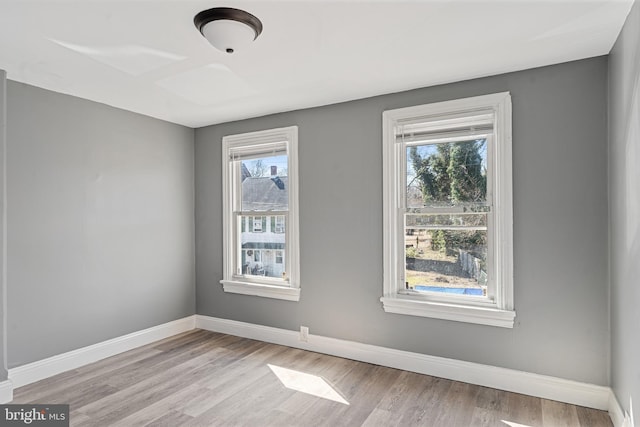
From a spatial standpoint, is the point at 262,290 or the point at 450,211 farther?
the point at 262,290

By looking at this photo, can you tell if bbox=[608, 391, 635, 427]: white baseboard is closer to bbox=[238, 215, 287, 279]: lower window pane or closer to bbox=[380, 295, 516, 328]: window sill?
bbox=[380, 295, 516, 328]: window sill

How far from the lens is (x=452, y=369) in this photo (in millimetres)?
3084

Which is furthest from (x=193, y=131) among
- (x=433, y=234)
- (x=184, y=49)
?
(x=433, y=234)

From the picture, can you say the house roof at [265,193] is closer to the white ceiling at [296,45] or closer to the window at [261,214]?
the window at [261,214]

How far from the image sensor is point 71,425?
2451mm

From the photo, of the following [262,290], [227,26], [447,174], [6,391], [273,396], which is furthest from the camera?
[262,290]

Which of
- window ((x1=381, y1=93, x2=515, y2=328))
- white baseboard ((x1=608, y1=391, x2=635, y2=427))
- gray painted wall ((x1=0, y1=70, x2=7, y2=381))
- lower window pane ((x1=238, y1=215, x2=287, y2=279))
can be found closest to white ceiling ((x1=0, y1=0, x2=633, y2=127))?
gray painted wall ((x1=0, y1=70, x2=7, y2=381))

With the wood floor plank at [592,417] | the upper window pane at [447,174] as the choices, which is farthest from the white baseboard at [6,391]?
the wood floor plank at [592,417]

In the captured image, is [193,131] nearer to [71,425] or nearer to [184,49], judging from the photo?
[184,49]

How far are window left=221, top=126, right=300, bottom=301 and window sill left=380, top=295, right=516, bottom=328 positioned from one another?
103cm

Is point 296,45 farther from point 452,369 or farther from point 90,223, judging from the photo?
point 452,369

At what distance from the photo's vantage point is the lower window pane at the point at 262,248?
4107 millimetres

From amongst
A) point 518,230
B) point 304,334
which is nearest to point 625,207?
point 518,230

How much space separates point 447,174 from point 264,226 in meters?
2.04
